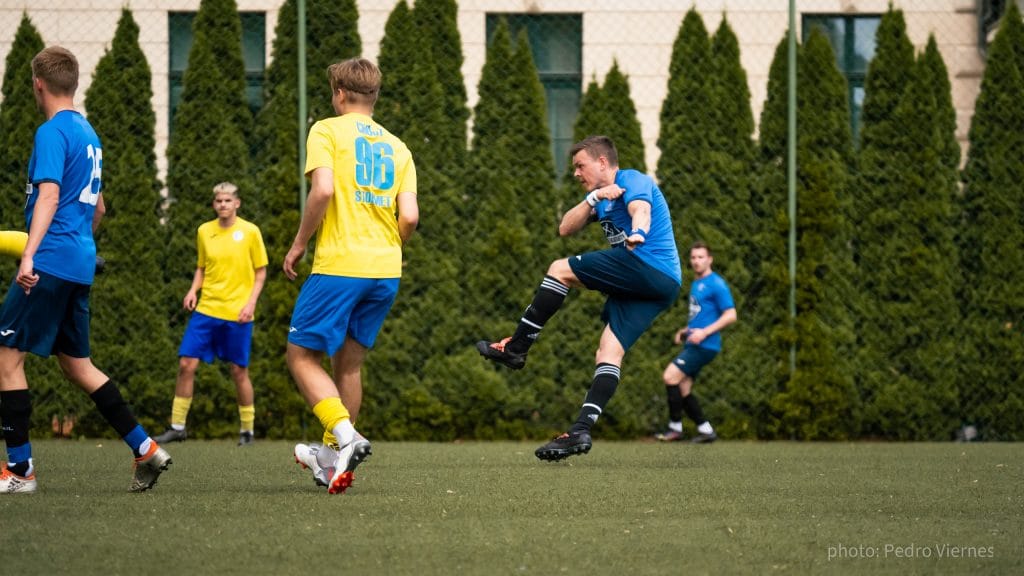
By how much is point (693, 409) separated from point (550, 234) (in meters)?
2.01

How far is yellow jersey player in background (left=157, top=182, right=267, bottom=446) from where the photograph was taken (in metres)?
10.1

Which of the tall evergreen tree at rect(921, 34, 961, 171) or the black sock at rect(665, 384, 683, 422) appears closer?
the black sock at rect(665, 384, 683, 422)

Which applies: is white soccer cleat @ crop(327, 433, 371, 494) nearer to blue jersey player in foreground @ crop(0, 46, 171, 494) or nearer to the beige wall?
blue jersey player in foreground @ crop(0, 46, 171, 494)

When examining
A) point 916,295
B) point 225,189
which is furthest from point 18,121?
point 916,295

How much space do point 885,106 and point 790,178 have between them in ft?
3.89

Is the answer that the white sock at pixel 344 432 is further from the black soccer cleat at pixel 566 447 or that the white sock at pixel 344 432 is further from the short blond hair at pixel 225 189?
the short blond hair at pixel 225 189

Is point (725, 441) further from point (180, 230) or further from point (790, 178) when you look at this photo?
point (180, 230)

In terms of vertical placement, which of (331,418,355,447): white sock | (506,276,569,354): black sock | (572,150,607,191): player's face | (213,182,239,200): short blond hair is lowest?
(331,418,355,447): white sock

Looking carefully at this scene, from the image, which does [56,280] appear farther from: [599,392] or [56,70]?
[599,392]

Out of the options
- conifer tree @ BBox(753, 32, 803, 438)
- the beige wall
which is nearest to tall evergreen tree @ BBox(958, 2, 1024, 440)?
conifer tree @ BBox(753, 32, 803, 438)

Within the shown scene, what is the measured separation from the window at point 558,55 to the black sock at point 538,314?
6552mm

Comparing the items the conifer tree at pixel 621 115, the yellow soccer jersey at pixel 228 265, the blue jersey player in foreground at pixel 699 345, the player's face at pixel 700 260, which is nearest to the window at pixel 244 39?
the yellow soccer jersey at pixel 228 265

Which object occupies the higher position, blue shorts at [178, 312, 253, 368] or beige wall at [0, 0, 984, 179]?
beige wall at [0, 0, 984, 179]

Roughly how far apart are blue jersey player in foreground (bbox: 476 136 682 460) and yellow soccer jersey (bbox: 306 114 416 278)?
117 centimetres
